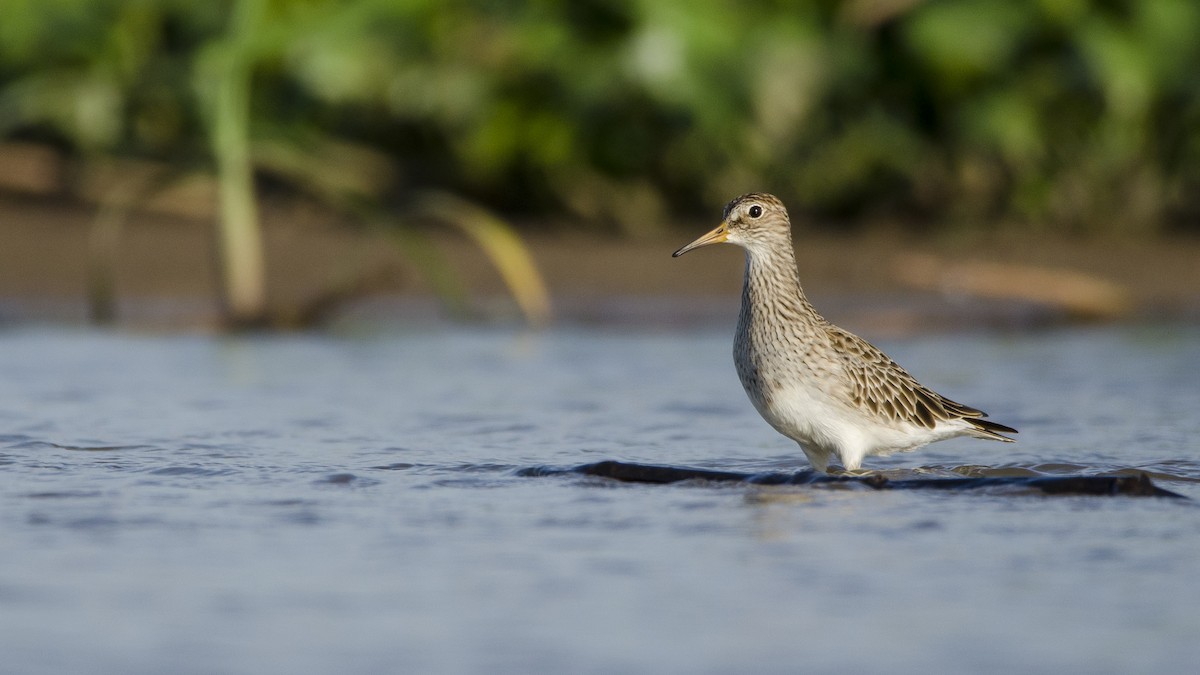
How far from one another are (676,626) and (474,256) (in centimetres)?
954

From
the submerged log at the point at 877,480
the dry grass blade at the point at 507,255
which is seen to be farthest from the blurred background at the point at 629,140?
the submerged log at the point at 877,480

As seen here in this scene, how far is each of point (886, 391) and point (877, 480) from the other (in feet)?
1.46

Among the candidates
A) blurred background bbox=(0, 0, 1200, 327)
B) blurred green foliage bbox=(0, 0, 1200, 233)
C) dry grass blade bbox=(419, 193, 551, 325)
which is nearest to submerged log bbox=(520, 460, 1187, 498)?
dry grass blade bbox=(419, 193, 551, 325)

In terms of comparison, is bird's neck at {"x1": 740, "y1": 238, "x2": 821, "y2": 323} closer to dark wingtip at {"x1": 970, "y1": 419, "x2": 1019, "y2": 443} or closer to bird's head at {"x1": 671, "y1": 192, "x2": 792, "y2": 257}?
bird's head at {"x1": 671, "y1": 192, "x2": 792, "y2": 257}

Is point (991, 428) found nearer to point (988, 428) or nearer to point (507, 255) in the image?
point (988, 428)

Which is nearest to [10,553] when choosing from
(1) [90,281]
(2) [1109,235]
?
(1) [90,281]

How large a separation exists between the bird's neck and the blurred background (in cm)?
563

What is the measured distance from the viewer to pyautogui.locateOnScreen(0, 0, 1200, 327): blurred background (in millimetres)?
13625

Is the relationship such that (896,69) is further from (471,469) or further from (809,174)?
(471,469)

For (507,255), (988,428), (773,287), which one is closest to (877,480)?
(988,428)

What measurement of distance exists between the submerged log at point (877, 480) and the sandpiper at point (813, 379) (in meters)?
0.18

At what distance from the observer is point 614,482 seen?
7008mm

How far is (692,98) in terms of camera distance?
44.4 ft

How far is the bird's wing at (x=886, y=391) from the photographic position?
725 centimetres
